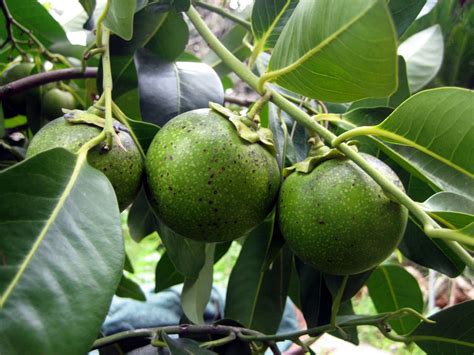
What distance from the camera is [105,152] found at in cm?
62

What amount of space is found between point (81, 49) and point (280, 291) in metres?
0.68

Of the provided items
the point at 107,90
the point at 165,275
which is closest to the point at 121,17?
the point at 107,90

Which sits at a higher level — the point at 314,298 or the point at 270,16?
the point at 270,16

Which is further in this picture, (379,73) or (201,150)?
(201,150)

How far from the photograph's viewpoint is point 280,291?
3.10 feet

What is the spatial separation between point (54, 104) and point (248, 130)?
1.78 ft

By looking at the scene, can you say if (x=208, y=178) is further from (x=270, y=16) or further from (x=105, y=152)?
(x=270, y=16)

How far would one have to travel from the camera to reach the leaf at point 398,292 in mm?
1106

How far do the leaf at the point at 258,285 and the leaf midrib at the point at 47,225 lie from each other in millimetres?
421

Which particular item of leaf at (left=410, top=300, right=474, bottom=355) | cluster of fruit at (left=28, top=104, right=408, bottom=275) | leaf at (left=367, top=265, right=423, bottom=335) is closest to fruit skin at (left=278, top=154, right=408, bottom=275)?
cluster of fruit at (left=28, top=104, right=408, bottom=275)

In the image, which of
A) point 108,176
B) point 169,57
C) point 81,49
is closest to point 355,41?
point 108,176

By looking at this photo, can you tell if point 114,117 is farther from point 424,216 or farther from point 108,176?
point 424,216

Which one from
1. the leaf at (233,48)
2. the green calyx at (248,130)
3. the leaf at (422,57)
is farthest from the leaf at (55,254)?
the leaf at (422,57)

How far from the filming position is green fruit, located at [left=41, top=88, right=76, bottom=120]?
1037 mm
